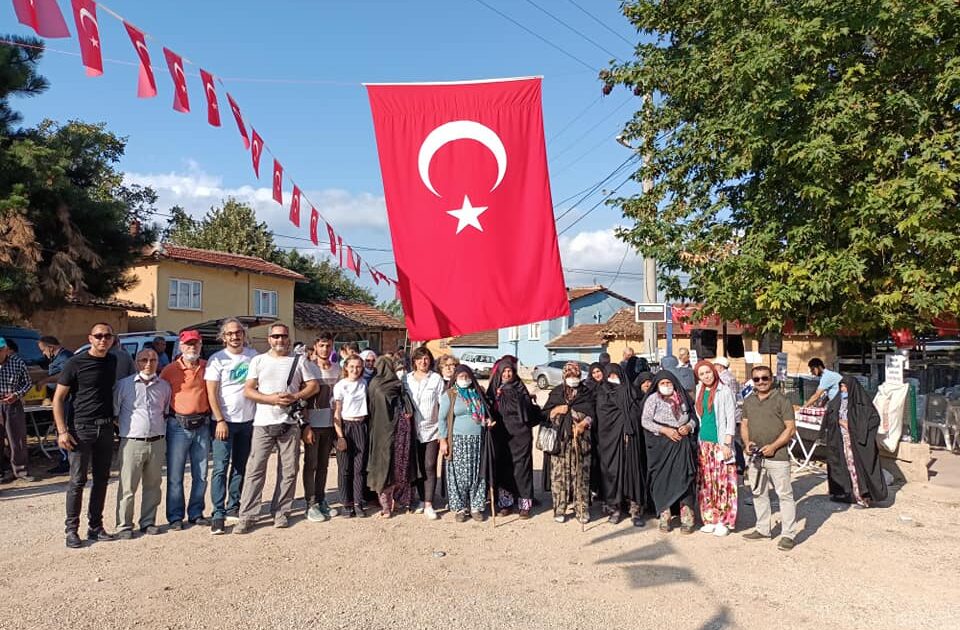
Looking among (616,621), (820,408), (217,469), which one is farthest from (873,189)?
(217,469)

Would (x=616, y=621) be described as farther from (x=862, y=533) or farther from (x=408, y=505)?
(x=862, y=533)

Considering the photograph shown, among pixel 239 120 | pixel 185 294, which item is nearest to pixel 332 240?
pixel 239 120

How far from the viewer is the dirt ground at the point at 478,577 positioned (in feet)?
13.2

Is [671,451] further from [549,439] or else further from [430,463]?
[430,463]

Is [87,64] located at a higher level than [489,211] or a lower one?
higher

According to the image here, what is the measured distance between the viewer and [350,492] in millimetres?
6293

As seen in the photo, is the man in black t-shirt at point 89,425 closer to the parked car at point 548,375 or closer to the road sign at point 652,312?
the road sign at point 652,312

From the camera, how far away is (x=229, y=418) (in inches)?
225

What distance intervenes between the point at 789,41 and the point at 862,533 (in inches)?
243

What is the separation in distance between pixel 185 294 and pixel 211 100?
17.1 metres

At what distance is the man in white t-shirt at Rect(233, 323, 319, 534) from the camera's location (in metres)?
5.64

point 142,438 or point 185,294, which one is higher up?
point 185,294

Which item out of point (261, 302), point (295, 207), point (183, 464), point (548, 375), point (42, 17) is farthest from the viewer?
point (548, 375)

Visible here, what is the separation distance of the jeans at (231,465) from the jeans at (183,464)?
4.6 inches
